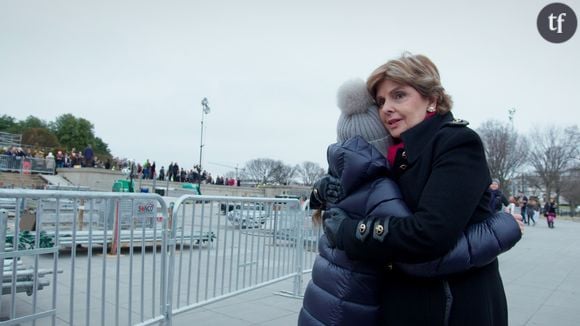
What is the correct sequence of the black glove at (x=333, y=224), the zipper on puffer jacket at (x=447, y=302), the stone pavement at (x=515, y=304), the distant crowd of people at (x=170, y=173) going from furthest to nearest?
the distant crowd of people at (x=170, y=173) → the stone pavement at (x=515, y=304) → the black glove at (x=333, y=224) → the zipper on puffer jacket at (x=447, y=302)

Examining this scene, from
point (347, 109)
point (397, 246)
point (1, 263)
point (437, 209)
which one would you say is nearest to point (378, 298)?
point (397, 246)

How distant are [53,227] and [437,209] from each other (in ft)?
8.57

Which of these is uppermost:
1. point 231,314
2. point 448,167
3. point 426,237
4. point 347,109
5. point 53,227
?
point 347,109

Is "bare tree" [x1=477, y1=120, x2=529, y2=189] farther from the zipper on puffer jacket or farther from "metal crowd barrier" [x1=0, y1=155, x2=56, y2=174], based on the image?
the zipper on puffer jacket

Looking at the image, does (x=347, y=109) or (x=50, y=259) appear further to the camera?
(x=50, y=259)

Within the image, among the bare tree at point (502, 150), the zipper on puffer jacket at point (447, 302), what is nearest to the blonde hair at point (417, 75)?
the zipper on puffer jacket at point (447, 302)

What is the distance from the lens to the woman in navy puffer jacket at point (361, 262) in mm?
1509

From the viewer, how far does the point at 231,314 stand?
4934mm

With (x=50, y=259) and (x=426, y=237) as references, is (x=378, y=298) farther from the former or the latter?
(x=50, y=259)

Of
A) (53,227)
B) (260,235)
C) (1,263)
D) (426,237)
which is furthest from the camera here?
(260,235)

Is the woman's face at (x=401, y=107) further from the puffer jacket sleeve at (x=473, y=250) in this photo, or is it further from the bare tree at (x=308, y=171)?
the bare tree at (x=308, y=171)

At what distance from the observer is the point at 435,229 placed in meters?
1.42

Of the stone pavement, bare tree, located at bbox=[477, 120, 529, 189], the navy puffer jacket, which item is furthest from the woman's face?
bare tree, located at bbox=[477, 120, 529, 189]

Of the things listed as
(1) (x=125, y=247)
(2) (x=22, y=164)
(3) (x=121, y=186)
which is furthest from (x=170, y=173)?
(1) (x=125, y=247)
